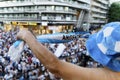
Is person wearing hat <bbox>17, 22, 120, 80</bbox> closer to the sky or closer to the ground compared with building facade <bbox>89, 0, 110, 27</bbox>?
closer to the sky

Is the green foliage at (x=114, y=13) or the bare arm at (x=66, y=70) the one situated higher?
the bare arm at (x=66, y=70)

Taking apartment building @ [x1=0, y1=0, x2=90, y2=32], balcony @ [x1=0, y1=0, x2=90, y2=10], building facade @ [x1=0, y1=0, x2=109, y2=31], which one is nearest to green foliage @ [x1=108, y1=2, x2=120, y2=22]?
building facade @ [x1=0, y1=0, x2=109, y2=31]

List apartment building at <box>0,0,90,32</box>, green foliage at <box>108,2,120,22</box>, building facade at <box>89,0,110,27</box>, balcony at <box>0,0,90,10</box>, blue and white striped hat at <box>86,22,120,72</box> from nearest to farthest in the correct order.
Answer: blue and white striped hat at <box>86,22,120,72</box> < balcony at <box>0,0,90,10</box> < apartment building at <box>0,0,90,32</box> < building facade at <box>89,0,110,27</box> < green foliage at <box>108,2,120,22</box>

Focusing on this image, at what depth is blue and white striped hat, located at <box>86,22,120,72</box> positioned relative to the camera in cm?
133

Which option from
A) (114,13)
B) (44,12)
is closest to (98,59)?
(44,12)

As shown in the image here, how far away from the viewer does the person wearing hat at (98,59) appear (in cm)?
133

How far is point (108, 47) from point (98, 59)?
0.07 m

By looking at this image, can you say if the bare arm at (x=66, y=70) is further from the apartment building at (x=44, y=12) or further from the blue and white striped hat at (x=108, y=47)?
the apartment building at (x=44, y=12)

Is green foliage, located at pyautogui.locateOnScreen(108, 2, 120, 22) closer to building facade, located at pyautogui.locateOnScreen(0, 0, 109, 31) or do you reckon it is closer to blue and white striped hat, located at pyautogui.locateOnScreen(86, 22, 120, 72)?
building facade, located at pyautogui.locateOnScreen(0, 0, 109, 31)

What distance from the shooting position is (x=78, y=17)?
68062 millimetres

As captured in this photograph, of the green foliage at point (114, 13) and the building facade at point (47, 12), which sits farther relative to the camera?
the green foliage at point (114, 13)

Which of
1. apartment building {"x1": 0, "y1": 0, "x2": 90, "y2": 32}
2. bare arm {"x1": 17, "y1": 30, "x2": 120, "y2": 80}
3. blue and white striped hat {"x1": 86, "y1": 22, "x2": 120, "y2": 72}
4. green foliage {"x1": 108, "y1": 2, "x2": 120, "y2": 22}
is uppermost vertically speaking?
blue and white striped hat {"x1": 86, "y1": 22, "x2": 120, "y2": 72}

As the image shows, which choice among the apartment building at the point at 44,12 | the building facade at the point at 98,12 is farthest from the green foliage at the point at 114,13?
the apartment building at the point at 44,12

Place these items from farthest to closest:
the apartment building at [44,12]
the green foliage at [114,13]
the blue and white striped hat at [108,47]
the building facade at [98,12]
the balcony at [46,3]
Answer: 1. the green foliage at [114,13]
2. the building facade at [98,12]
3. the apartment building at [44,12]
4. the balcony at [46,3]
5. the blue and white striped hat at [108,47]
